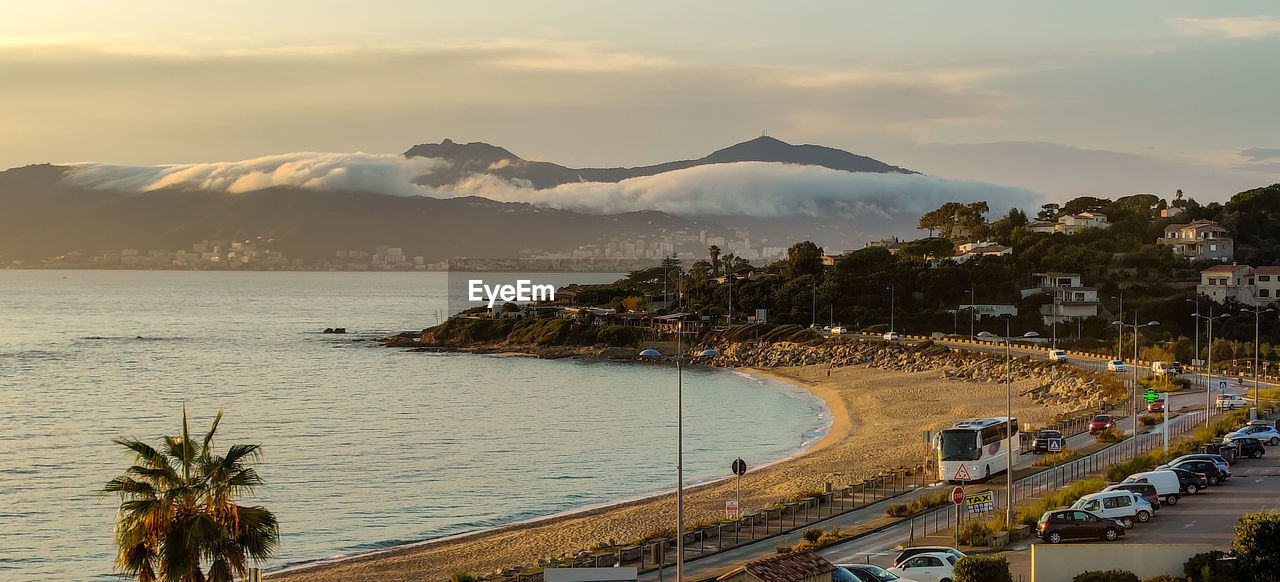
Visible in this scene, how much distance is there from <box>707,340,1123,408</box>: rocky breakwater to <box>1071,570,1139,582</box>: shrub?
4098 cm

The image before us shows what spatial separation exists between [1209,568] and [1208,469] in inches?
609

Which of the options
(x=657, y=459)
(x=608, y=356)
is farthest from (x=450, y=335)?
(x=657, y=459)

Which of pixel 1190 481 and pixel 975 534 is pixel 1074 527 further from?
pixel 1190 481

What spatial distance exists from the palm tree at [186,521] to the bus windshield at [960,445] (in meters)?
25.0

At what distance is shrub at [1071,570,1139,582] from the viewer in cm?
2116

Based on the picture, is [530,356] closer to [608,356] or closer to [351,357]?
[608,356]

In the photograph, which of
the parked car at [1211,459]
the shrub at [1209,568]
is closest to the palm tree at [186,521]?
the shrub at [1209,568]

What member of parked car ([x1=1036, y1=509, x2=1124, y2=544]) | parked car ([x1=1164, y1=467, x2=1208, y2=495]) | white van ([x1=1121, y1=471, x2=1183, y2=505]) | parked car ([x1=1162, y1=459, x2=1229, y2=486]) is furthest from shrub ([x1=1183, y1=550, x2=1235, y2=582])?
parked car ([x1=1162, y1=459, x2=1229, y2=486])

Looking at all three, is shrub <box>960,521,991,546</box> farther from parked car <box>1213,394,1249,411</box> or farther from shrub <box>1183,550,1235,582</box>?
parked car <box>1213,394,1249,411</box>

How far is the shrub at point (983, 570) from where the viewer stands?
21516mm

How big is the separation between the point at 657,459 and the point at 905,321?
68.2m

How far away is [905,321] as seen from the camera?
119 metres

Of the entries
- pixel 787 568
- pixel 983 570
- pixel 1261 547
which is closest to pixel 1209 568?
pixel 1261 547

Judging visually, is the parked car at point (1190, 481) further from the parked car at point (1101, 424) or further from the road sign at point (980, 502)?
the parked car at point (1101, 424)
